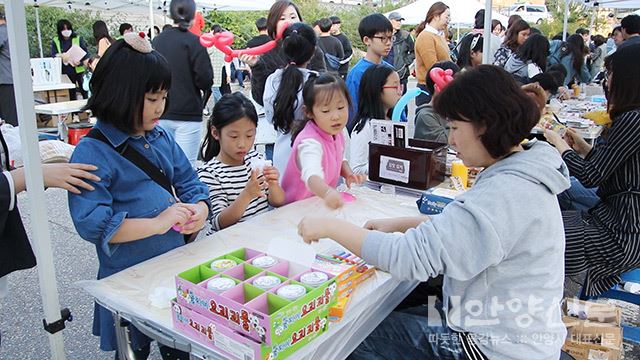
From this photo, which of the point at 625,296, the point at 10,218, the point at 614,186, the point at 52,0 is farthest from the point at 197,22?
the point at 52,0

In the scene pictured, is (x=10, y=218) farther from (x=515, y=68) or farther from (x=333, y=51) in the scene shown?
(x=333, y=51)

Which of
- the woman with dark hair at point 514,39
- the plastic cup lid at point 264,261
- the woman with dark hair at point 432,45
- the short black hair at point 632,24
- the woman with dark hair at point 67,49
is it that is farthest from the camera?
the woman with dark hair at point 67,49

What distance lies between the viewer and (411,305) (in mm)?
1856

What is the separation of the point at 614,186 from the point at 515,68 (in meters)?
3.16

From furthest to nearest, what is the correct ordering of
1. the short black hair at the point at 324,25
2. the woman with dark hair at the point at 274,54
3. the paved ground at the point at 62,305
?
the short black hair at the point at 324,25 < the woman with dark hair at the point at 274,54 < the paved ground at the point at 62,305

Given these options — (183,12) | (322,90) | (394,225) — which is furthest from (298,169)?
(183,12)

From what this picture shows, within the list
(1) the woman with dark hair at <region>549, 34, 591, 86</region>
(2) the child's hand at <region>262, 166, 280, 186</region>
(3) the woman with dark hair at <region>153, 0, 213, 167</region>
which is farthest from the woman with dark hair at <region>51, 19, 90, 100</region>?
(2) the child's hand at <region>262, 166, 280, 186</region>

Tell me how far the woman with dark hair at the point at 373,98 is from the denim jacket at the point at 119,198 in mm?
1233

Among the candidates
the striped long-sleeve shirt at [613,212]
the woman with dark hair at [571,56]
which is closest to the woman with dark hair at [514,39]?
the woman with dark hair at [571,56]

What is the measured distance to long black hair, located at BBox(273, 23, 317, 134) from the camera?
2.71m

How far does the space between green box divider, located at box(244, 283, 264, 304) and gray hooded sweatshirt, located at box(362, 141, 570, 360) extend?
0.29 metres

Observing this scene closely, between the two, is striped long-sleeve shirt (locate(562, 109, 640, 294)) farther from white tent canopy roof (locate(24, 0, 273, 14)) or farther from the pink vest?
white tent canopy roof (locate(24, 0, 273, 14))

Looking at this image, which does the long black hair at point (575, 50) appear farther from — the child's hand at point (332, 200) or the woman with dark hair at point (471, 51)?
the child's hand at point (332, 200)

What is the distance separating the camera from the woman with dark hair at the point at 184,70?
12.3ft
